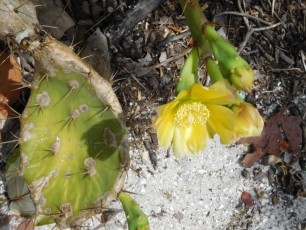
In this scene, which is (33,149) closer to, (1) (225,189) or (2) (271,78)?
(1) (225,189)

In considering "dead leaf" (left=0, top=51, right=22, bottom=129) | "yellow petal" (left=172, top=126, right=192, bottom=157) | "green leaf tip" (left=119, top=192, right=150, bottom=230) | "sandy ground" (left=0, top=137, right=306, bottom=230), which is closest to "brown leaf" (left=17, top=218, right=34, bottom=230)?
"sandy ground" (left=0, top=137, right=306, bottom=230)

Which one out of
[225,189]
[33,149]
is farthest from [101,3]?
[225,189]

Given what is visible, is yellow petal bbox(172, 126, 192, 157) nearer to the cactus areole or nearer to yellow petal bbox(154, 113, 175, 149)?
yellow petal bbox(154, 113, 175, 149)

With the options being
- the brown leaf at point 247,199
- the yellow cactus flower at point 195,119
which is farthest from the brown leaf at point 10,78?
the brown leaf at point 247,199

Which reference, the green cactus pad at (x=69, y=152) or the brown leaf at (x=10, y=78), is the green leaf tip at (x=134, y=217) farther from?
the brown leaf at (x=10, y=78)

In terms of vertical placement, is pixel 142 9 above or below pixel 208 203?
above

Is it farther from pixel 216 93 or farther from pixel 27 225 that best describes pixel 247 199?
pixel 216 93

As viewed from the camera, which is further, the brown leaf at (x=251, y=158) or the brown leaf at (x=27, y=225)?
the brown leaf at (x=251, y=158)
